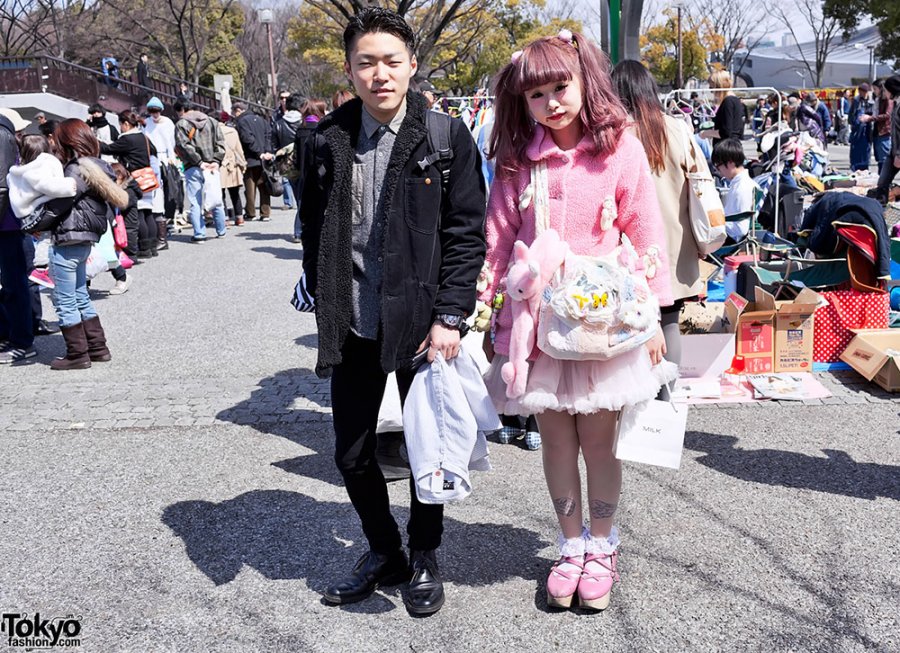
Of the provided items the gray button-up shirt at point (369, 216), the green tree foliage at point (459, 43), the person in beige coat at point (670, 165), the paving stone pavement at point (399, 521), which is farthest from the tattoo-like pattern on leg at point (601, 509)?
the green tree foliage at point (459, 43)

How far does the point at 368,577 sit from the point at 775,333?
366cm

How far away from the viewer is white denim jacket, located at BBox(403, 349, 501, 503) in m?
2.89

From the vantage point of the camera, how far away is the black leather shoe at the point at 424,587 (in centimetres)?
313

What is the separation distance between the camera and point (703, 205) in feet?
13.2

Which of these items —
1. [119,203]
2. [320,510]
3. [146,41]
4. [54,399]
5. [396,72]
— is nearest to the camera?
[396,72]

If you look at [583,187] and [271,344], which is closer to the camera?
[583,187]

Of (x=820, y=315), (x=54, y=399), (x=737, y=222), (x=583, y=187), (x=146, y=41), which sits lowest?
(x=54, y=399)

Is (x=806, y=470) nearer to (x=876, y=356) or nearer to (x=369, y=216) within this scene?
(x=876, y=356)

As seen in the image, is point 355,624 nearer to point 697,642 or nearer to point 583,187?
point 697,642

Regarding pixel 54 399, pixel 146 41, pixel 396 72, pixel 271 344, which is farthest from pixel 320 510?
pixel 146 41

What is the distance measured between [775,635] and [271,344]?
16.8 ft

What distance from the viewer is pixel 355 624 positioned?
10.2 feet

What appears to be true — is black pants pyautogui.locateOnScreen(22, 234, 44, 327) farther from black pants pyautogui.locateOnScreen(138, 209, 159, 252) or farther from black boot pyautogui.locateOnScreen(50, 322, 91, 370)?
black pants pyautogui.locateOnScreen(138, 209, 159, 252)

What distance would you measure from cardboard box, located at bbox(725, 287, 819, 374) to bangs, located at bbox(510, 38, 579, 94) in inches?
131
